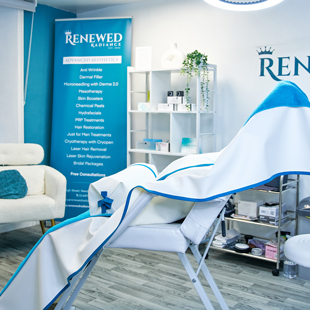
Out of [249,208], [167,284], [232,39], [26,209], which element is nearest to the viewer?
[167,284]

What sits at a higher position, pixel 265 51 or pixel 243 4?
pixel 265 51

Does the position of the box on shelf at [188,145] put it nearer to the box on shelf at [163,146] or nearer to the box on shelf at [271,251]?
the box on shelf at [163,146]

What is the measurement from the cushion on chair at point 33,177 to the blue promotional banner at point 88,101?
507 mm

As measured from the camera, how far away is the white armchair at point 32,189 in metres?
3.40

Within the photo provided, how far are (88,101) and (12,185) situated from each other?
1.29 metres

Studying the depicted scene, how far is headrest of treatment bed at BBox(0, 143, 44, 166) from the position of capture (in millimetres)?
3875

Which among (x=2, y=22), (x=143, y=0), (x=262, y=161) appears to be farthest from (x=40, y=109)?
(x=262, y=161)

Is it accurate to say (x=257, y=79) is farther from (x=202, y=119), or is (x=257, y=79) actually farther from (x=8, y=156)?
(x=8, y=156)

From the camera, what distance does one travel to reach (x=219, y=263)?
10.7 feet

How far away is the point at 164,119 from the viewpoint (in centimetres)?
418

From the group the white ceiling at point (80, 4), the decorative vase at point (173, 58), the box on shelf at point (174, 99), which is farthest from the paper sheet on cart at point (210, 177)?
the white ceiling at point (80, 4)

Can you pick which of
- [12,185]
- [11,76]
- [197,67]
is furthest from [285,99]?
[11,76]

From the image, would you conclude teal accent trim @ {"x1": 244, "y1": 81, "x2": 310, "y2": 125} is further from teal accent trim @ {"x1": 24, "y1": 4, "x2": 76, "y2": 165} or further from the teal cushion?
teal accent trim @ {"x1": 24, "y1": 4, "x2": 76, "y2": 165}

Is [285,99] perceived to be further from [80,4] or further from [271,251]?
[80,4]
